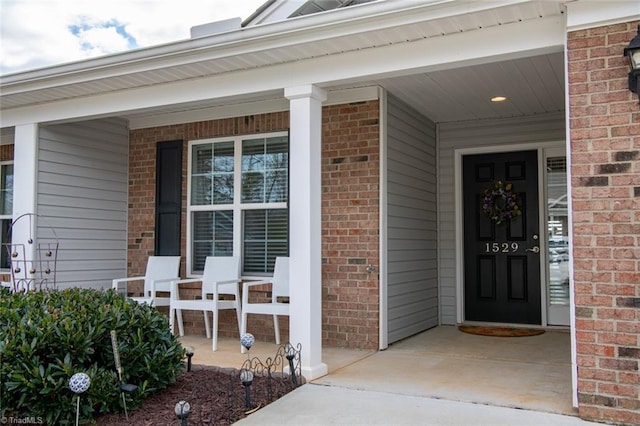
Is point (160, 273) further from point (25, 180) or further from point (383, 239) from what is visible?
point (383, 239)

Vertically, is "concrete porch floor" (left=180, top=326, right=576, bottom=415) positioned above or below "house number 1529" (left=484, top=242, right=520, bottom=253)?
below

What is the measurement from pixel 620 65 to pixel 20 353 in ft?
11.9

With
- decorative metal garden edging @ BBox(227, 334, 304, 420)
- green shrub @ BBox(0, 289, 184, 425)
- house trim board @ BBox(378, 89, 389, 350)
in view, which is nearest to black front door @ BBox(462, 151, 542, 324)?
house trim board @ BBox(378, 89, 389, 350)

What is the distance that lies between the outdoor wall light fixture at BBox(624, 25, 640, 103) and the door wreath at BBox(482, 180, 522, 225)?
332 cm

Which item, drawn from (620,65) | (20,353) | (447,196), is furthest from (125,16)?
(620,65)

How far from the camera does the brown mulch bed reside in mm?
3100

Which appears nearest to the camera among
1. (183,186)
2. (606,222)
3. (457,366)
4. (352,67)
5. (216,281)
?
(606,222)

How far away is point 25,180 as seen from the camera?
5.62 m

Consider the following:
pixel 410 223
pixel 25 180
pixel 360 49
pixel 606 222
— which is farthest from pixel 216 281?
pixel 606 222

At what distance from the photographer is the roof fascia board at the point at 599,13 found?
3.04 meters

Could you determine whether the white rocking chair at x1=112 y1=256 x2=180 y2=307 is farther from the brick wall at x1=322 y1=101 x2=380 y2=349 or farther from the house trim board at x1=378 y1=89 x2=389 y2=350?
the house trim board at x1=378 y1=89 x2=389 y2=350

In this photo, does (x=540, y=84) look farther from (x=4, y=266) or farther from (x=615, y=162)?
(x=4, y=266)

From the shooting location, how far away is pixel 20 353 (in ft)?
9.79

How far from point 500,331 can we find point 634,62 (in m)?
3.66
